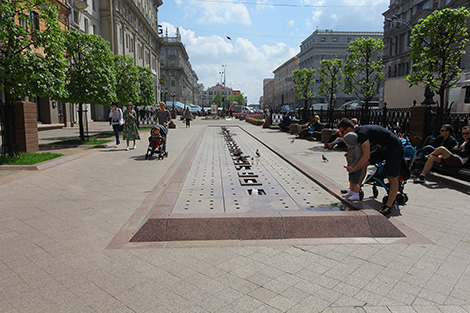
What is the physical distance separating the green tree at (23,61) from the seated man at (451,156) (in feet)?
32.8

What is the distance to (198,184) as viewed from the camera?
728cm

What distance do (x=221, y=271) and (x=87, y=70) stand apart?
13235 mm

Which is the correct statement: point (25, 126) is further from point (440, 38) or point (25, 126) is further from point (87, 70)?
point (440, 38)

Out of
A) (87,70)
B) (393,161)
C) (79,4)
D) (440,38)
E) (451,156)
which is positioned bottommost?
(451,156)

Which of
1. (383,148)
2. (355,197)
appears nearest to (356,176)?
(355,197)

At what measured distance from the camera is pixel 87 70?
14312 mm

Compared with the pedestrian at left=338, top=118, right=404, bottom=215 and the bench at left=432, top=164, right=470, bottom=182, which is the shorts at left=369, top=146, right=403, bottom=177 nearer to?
the pedestrian at left=338, top=118, right=404, bottom=215

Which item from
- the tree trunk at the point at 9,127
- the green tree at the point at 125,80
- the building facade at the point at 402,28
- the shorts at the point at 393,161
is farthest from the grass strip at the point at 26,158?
the building facade at the point at 402,28

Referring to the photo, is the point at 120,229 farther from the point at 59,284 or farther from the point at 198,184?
the point at 198,184

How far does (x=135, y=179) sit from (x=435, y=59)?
9.58 m

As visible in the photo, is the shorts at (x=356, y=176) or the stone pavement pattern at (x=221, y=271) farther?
the shorts at (x=356, y=176)

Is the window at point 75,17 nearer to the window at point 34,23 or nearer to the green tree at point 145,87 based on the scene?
the green tree at point 145,87

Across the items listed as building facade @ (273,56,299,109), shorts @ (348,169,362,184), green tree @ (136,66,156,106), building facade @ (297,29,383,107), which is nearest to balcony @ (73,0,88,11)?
green tree @ (136,66,156,106)

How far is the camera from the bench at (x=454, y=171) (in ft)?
23.6
